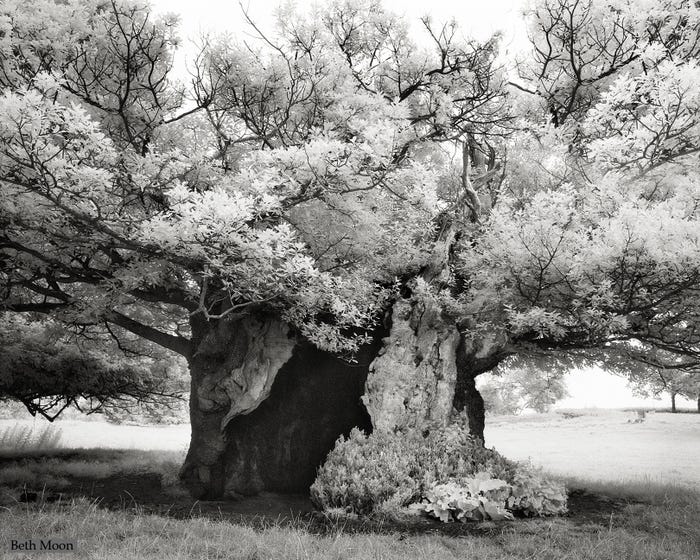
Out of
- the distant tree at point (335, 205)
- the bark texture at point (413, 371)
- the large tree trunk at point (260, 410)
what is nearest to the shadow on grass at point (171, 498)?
the large tree trunk at point (260, 410)

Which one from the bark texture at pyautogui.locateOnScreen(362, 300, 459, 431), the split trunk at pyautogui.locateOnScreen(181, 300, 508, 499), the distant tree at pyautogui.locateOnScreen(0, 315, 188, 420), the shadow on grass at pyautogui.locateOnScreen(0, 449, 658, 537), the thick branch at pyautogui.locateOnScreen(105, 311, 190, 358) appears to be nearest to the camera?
the shadow on grass at pyautogui.locateOnScreen(0, 449, 658, 537)

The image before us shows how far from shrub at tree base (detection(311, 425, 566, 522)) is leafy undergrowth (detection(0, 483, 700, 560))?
66 centimetres

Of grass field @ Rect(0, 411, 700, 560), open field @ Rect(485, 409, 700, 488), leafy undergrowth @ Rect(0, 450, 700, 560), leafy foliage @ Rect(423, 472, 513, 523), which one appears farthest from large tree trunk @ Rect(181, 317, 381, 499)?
open field @ Rect(485, 409, 700, 488)

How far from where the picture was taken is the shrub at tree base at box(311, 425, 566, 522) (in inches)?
281

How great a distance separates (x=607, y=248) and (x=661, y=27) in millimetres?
4475

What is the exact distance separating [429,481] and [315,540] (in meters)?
2.29

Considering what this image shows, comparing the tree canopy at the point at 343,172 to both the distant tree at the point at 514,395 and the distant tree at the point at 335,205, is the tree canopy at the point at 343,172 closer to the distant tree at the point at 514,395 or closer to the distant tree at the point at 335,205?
the distant tree at the point at 335,205

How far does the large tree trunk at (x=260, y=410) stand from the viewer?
9.62 m

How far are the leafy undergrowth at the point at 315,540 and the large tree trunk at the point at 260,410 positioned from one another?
3.13 meters

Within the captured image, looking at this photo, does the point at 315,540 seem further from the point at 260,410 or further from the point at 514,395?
the point at 514,395

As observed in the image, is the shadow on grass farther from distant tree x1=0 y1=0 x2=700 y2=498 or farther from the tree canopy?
the tree canopy

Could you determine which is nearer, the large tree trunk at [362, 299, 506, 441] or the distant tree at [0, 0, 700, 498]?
the distant tree at [0, 0, 700, 498]

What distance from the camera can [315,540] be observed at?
559 cm

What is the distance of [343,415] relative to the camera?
9.94 metres
